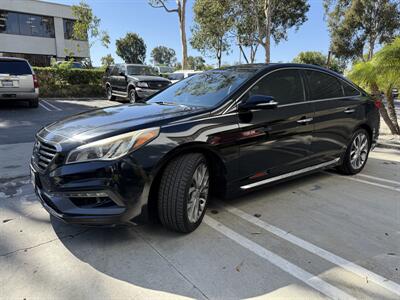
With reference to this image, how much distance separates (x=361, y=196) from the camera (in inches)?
161

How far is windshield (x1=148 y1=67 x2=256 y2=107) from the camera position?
11.3ft

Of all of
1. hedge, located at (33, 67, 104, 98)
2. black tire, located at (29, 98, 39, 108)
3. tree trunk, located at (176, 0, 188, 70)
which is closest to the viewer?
black tire, located at (29, 98, 39, 108)

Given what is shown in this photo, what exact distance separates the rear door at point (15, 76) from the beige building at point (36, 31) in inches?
769

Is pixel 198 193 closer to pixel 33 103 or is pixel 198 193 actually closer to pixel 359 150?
pixel 359 150

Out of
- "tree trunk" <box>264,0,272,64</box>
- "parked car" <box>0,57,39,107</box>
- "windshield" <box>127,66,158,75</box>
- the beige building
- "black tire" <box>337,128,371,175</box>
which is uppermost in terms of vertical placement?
the beige building

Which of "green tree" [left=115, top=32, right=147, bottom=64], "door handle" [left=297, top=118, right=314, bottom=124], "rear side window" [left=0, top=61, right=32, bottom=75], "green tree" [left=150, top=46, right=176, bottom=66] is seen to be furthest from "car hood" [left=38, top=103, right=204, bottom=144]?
"green tree" [left=150, top=46, right=176, bottom=66]

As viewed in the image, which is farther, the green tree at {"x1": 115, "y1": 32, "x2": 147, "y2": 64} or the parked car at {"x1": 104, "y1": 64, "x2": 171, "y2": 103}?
the green tree at {"x1": 115, "y1": 32, "x2": 147, "y2": 64}

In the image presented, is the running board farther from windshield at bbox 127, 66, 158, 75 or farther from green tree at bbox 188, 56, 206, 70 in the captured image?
green tree at bbox 188, 56, 206, 70

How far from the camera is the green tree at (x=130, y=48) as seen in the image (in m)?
56.5

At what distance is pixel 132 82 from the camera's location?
481 inches

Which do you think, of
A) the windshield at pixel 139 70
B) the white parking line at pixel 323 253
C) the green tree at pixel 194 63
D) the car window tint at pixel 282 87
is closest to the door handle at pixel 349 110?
the car window tint at pixel 282 87

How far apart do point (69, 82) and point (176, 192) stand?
47.9 feet

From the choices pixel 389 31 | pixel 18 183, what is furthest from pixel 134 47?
pixel 18 183

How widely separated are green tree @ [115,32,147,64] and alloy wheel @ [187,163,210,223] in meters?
56.4
